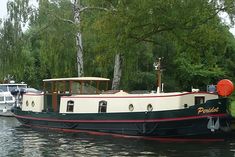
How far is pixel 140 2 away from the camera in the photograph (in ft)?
75.9

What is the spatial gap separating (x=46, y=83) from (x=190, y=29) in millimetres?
8186

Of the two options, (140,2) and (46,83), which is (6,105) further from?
(140,2)

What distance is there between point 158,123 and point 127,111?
7.33 ft

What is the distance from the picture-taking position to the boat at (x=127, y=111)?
2059 cm

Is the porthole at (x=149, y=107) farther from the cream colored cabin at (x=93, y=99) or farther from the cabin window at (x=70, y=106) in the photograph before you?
the cabin window at (x=70, y=106)

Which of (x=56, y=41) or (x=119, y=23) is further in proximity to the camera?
(x=56, y=41)

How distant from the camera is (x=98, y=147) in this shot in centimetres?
2014

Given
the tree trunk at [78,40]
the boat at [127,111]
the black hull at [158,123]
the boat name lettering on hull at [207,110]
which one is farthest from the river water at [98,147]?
the tree trunk at [78,40]

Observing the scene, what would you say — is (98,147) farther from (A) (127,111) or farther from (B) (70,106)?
(B) (70,106)

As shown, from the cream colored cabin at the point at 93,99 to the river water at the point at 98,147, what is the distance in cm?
148

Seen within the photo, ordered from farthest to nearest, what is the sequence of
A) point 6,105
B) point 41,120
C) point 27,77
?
point 27,77 → point 6,105 → point 41,120

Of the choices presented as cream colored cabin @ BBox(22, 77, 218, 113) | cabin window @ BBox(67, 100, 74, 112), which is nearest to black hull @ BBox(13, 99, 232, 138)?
cabin window @ BBox(67, 100, 74, 112)

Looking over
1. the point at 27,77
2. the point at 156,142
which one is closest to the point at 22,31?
the point at 27,77

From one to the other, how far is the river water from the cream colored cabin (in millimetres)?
1477
